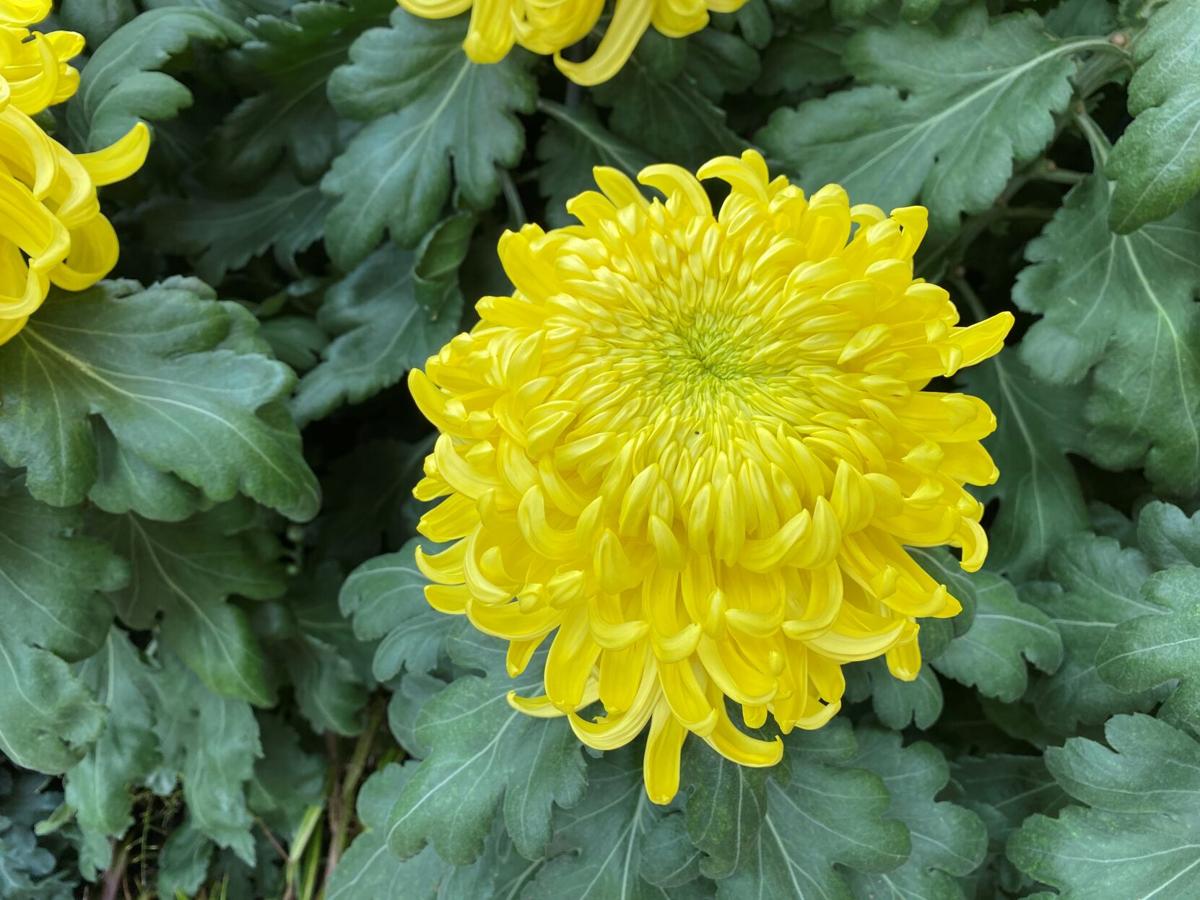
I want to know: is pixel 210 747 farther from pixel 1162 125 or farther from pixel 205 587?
pixel 1162 125

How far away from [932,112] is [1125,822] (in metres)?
0.69

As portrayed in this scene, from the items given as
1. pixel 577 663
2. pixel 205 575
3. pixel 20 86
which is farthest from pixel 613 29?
pixel 205 575

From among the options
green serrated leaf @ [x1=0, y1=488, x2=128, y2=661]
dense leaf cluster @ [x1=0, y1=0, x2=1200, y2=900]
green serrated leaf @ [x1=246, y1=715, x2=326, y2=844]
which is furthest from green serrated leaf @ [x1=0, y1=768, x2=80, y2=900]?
green serrated leaf @ [x1=0, y1=488, x2=128, y2=661]

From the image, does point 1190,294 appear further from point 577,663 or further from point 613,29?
point 577,663

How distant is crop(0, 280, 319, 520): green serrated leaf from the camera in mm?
841

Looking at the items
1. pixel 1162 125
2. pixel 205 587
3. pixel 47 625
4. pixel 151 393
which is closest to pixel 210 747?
pixel 205 587

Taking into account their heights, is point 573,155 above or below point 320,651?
above

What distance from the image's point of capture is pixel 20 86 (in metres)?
0.73

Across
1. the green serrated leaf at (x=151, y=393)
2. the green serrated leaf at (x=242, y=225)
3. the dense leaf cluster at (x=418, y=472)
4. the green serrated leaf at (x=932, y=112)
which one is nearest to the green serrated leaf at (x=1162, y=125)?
the dense leaf cluster at (x=418, y=472)

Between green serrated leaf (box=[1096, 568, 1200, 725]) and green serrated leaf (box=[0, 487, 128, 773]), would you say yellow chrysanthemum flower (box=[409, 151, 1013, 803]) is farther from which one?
green serrated leaf (box=[0, 487, 128, 773])

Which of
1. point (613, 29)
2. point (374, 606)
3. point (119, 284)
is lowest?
point (374, 606)

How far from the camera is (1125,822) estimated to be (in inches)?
31.0

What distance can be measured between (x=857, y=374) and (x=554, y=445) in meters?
0.20

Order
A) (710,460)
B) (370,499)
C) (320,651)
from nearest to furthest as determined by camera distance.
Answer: (710,460), (320,651), (370,499)
